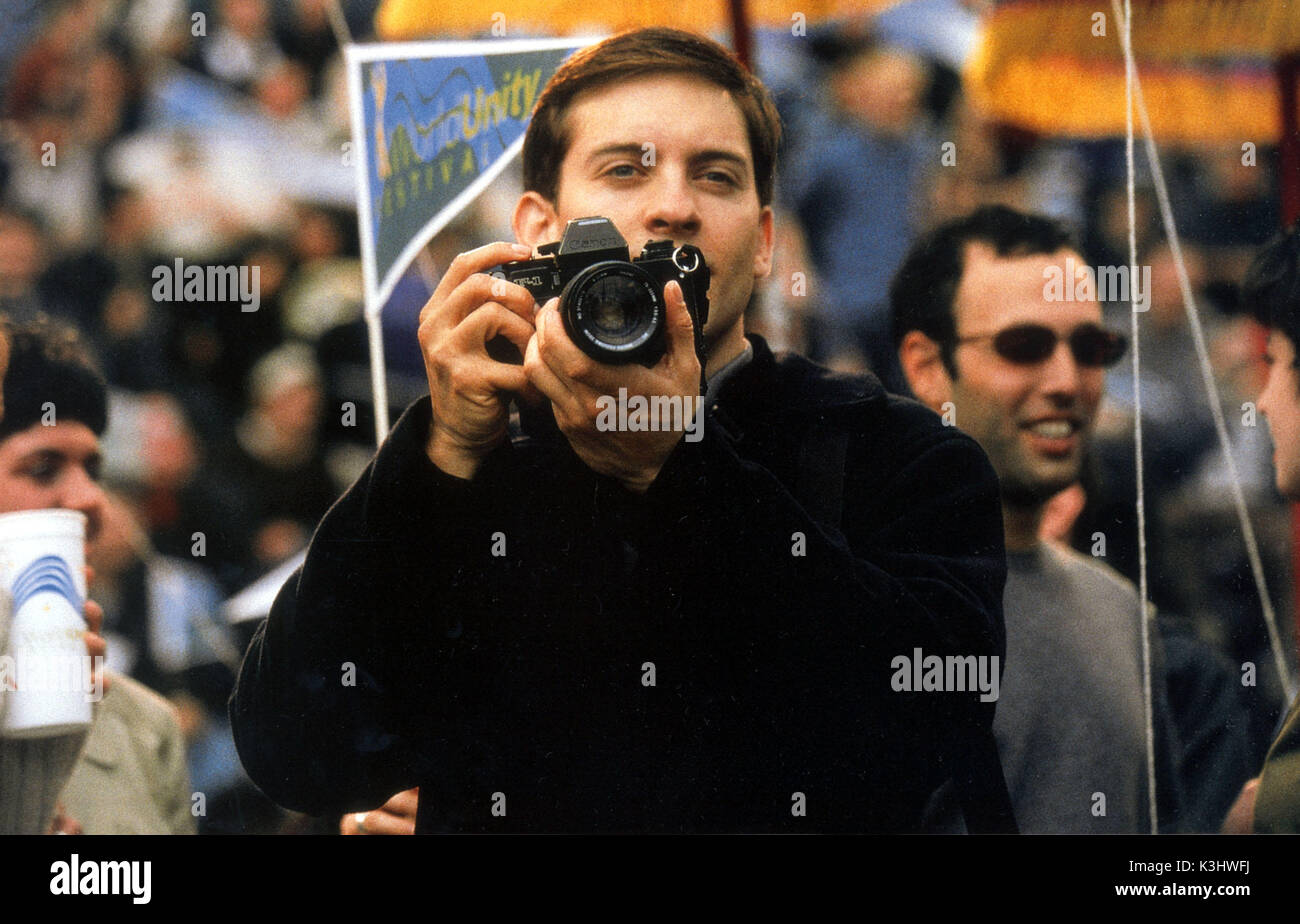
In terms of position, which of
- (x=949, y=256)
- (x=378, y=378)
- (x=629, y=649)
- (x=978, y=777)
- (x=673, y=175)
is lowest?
(x=978, y=777)

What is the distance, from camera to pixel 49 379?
9.64 feet

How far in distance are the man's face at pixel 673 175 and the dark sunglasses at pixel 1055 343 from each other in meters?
0.54

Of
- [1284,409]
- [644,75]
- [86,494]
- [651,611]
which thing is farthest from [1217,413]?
[86,494]

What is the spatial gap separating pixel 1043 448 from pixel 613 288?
109 centimetres

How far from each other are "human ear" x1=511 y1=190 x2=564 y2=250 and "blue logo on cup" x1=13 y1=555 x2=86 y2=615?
111 cm

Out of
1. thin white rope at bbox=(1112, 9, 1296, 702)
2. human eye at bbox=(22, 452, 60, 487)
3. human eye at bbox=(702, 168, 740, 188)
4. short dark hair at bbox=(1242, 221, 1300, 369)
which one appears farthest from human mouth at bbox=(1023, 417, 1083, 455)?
human eye at bbox=(22, 452, 60, 487)

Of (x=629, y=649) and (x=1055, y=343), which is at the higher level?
(x=1055, y=343)

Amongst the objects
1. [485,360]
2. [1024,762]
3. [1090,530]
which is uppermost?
[485,360]

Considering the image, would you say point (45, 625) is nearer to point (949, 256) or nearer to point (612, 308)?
point (612, 308)

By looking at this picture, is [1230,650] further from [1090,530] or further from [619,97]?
[619,97]

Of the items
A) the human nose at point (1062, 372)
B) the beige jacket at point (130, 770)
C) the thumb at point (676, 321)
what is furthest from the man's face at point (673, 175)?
the beige jacket at point (130, 770)
